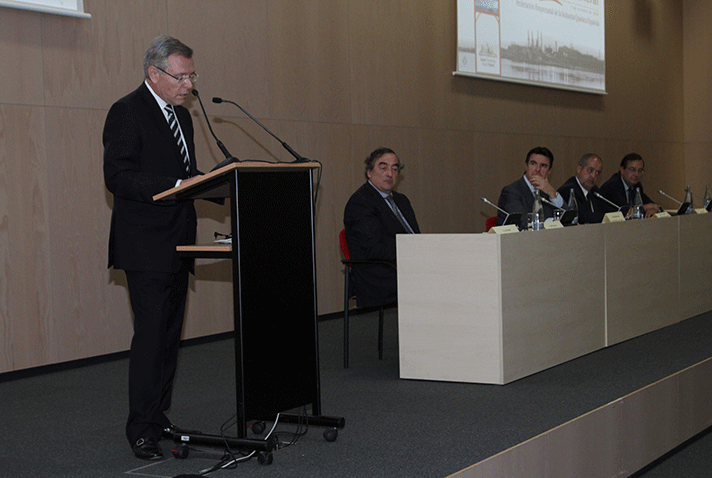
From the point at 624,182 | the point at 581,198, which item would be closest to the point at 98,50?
the point at 581,198

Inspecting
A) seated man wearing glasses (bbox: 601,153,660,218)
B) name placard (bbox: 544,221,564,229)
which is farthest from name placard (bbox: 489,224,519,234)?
seated man wearing glasses (bbox: 601,153,660,218)

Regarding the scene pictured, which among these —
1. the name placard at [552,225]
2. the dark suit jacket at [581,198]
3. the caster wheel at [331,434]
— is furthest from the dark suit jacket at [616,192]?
the caster wheel at [331,434]

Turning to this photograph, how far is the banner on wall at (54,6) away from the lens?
3887 mm

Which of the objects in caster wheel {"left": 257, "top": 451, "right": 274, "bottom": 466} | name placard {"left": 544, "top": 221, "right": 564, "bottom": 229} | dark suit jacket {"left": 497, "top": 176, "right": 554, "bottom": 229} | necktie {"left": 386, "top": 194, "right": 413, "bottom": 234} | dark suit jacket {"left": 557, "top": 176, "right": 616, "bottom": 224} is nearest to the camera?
caster wheel {"left": 257, "top": 451, "right": 274, "bottom": 466}

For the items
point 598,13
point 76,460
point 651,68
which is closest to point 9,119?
point 76,460

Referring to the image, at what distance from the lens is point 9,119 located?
395 cm

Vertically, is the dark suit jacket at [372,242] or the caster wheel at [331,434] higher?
the dark suit jacket at [372,242]

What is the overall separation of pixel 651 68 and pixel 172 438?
28.2 ft

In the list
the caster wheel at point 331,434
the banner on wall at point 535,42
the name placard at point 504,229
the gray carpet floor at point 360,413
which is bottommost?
the gray carpet floor at point 360,413

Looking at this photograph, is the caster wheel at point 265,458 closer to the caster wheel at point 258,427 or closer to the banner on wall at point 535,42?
the caster wheel at point 258,427

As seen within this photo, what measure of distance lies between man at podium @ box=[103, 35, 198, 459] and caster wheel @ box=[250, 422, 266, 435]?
314 millimetres

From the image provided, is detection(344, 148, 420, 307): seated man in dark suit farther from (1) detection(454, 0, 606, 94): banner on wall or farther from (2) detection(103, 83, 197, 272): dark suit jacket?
(1) detection(454, 0, 606, 94): banner on wall

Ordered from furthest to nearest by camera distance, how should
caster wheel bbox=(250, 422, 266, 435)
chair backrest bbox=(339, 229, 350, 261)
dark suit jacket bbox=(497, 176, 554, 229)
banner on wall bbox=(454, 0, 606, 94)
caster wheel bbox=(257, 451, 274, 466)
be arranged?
banner on wall bbox=(454, 0, 606, 94)
dark suit jacket bbox=(497, 176, 554, 229)
chair backrest bbox=(339, 229, 350, 261)
caster wheel bbox=(250, 422, 266, 435)
caster wheel bbox=(257, 451, 274, 466)

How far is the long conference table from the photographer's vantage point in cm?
331
